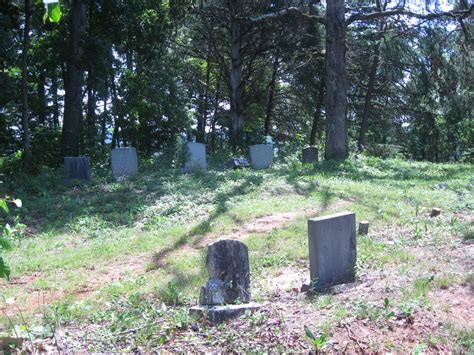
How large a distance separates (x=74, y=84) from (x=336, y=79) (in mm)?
9697

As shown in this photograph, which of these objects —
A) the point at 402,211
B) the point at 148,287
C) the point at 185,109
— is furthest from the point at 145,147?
the point at 148,287

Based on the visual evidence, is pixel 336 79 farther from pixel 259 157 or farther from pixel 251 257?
pixel 251 257

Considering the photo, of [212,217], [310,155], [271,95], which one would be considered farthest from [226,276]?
[271,95]

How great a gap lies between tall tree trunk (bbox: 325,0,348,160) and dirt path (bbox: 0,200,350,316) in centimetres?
791

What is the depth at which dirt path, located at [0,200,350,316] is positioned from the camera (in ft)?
19.0

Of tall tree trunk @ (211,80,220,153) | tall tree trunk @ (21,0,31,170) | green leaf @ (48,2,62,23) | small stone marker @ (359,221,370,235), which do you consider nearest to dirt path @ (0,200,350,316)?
small stone marker @ (359,221,370,235)

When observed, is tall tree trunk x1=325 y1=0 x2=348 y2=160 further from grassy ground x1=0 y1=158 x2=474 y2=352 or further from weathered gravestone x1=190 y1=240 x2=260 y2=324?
weathered gravestone x1=190 y1=240 x2=260 y2=324

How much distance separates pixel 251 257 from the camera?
712cm

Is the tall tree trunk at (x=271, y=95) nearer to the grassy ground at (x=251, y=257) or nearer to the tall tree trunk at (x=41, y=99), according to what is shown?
the tall tree trunk at (x=41, y=99)

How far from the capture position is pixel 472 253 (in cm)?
550

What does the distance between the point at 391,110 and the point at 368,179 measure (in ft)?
52.1

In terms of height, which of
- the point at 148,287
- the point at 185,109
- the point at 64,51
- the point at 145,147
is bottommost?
the point at 148,287

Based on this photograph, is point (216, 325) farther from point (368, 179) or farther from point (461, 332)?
point (368, 179)

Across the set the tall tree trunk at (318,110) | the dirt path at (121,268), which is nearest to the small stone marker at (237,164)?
the dirt path at (121,268)
